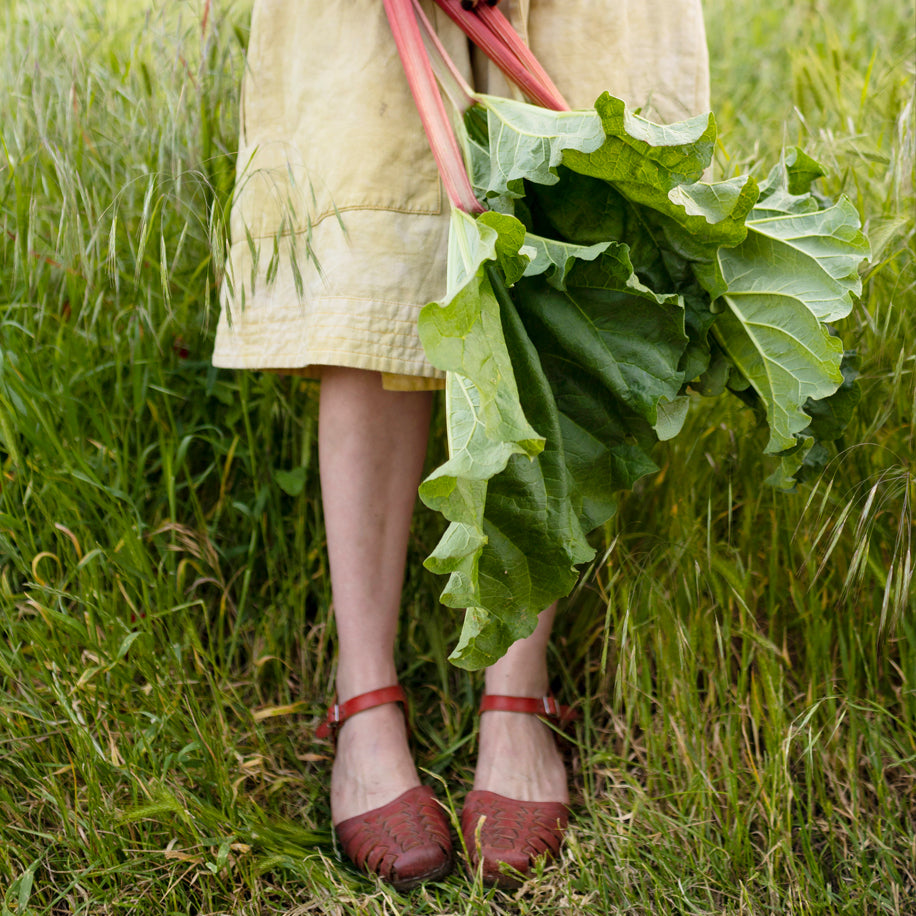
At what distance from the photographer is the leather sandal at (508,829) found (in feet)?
3.86

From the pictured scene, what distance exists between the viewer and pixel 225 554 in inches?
57.7

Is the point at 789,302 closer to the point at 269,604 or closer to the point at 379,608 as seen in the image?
the point at 379,608

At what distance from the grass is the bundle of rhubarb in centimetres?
27

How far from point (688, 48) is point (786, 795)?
1006 millimetres

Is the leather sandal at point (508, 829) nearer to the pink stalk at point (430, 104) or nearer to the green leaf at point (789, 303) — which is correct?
the green leaf at point (789, 303)

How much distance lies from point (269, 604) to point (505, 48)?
958mm

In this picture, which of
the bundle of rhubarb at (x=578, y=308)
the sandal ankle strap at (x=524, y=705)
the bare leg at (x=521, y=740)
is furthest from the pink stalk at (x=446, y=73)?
the sandal ankle strap at (x=524, y=705)

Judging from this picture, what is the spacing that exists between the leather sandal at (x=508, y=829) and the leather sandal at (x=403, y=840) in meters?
0.04

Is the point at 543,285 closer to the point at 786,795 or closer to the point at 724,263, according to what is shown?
the point at 724,263

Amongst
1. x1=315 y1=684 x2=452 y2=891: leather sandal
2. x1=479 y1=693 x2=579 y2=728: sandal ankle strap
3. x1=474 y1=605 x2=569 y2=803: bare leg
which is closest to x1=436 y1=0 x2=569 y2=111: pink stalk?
x1=474 y1=605 x2=569 y2=803: bare leg

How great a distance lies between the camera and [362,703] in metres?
1.29

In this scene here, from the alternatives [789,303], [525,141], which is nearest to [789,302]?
[789,303]

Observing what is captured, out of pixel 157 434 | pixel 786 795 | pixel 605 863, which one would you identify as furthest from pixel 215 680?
pixel 786 795

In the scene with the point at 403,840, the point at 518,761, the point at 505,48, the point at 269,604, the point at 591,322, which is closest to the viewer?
the point at 591,322
